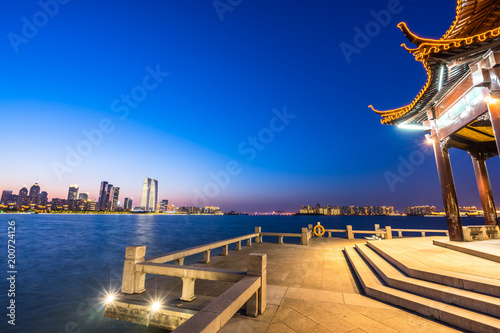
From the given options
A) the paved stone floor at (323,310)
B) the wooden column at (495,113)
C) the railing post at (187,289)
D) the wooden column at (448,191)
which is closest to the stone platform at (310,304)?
the paved stone floor at (323,310)

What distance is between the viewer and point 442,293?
5172mm

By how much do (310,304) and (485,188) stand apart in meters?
15.9

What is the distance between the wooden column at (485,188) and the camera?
13.3 meters

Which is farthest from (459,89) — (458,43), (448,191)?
(448,191)

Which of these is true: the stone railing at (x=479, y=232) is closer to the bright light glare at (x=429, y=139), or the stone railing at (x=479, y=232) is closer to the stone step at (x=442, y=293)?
the bright light glare at (x=429, y=139)

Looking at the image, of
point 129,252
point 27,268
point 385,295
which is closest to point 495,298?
point 385,295

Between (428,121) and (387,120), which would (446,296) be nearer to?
(428,121)

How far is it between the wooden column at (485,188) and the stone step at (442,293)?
11534 mm

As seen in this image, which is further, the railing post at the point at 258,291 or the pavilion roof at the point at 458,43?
the pavilion roof at the point at 458,43

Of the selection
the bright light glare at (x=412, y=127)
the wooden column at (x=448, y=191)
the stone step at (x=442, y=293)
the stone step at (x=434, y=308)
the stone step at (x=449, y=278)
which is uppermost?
the bright light glare at (x=412, y=127)

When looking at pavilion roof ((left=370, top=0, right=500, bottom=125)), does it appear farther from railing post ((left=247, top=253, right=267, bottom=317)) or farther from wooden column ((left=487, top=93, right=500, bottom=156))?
railing post ((left=247, top=253, right=267, bottom=317))

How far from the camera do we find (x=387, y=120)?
46.5 ft

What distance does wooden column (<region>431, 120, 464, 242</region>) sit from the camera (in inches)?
409

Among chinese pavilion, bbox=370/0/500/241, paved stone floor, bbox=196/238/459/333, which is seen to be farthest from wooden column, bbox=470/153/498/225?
paved stone floor, bbox=196/238/459/333
